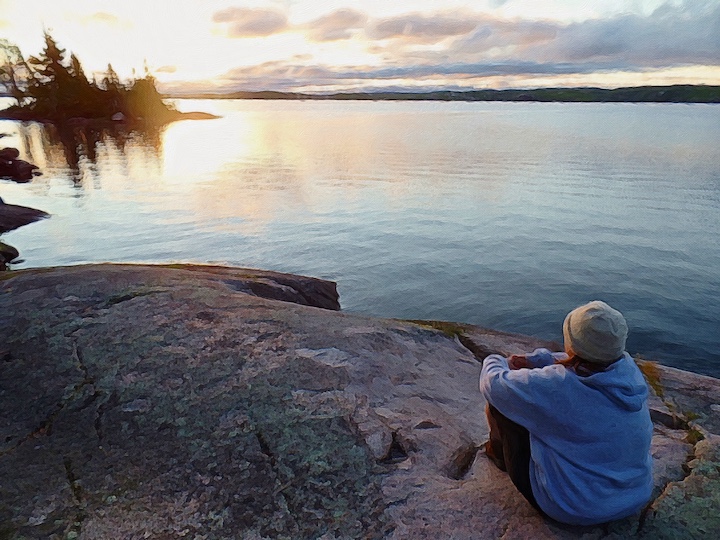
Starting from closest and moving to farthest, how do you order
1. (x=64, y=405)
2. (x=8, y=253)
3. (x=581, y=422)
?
1. (x=581, y=422)
2. (x=64, y=405)
3. (x=8, y=253)

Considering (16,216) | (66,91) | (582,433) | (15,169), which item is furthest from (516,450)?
(66,91)

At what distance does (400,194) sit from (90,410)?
34.9 metres

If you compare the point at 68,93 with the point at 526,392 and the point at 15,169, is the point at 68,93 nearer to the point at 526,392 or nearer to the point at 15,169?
the point at 15,169

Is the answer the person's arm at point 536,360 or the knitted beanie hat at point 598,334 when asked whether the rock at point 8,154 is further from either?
the knitted beanie hat at point 598,334

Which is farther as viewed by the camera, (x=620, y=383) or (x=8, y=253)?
(x=8, y=253)

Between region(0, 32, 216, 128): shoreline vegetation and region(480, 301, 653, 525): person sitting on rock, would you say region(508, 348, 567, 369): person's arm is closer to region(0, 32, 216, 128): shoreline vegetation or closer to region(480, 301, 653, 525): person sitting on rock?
region(480, 301, 653, 525): person sitting on rock

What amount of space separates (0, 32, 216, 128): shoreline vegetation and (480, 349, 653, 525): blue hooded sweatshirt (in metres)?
143

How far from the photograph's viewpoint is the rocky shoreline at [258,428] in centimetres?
512

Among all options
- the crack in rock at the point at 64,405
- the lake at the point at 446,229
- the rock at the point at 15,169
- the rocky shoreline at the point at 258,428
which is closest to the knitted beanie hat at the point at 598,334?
the rocky shoreline at the point at 258,428

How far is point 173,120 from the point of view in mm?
175500

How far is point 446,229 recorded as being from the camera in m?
30.1

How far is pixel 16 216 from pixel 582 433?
36071 mm

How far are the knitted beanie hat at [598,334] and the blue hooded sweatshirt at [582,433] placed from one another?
0.16m

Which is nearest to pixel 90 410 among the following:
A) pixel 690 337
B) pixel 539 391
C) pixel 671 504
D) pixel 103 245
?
pixel 539 391
